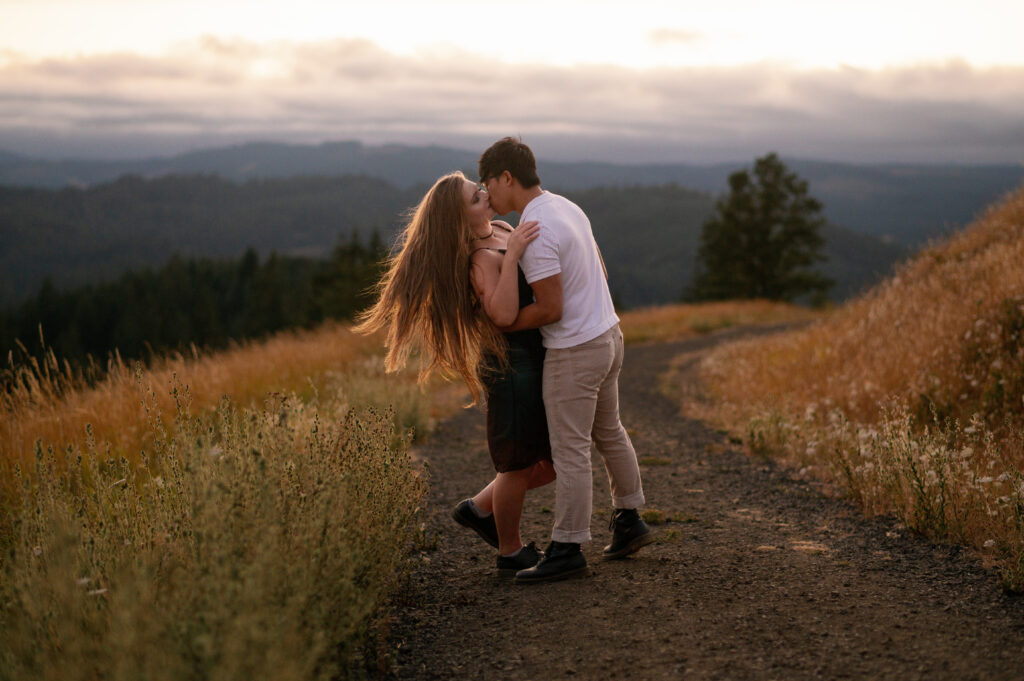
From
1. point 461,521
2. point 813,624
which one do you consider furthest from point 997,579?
point 461,521

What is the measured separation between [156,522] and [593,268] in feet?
7.52

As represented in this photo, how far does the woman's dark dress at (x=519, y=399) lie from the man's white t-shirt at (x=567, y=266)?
131 millimetres

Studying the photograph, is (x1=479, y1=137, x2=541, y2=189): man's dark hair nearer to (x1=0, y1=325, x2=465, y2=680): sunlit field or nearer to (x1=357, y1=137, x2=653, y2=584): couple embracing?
(x1=357, y1=137, x2=653, y2=584): couple embracing

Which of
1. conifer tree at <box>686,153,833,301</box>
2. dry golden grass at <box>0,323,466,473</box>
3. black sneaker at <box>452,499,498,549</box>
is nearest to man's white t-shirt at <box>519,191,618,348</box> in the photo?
black sneaker at <box>452,499,498,549</box>

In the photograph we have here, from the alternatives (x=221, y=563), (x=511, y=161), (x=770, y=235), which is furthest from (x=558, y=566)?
(x=770, y=235)

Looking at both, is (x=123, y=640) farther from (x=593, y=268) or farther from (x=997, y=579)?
(x=997, y=579)

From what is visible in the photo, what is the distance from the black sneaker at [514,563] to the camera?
418 centimetres

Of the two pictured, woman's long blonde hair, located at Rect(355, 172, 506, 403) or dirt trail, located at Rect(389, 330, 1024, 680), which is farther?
woman's long blonde hair, located at Rect(355, 172, 506, 403)

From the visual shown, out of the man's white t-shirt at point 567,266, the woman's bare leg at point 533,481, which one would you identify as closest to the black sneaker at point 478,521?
the woman's bare leg at point 533,481

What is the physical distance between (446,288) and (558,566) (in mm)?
1492

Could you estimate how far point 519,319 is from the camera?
3764mm

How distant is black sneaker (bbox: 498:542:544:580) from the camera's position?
4176mm

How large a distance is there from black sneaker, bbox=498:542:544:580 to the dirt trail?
98 millimetres

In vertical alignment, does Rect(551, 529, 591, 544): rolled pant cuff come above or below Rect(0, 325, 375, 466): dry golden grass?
above
